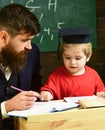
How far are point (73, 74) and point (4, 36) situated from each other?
49cm

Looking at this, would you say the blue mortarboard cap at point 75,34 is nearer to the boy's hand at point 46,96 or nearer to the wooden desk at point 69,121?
the boy's hand at point 46,96

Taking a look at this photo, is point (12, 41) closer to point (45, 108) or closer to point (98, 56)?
point (45, 108)

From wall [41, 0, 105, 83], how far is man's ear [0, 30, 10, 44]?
41.9 inches

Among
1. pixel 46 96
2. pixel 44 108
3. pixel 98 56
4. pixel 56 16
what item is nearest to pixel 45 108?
pixel 44 108

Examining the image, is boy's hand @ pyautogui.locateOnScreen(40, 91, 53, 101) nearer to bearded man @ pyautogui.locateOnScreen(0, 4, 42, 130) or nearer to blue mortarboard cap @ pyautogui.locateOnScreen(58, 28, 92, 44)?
bearded man @ pyautogui.locateOnScreen(0, 4, 42, 130)

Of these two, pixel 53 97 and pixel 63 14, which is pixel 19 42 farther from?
pixel 63 14

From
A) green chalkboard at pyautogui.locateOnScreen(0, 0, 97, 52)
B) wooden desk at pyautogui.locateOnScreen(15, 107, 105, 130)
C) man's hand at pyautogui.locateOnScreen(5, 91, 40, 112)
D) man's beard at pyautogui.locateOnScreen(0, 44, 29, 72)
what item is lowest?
wooden desk at pyautogui.locateOnScreen(15, 107, 105, 130)

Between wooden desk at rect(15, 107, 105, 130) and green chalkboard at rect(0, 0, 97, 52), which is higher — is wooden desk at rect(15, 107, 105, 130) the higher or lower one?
the lower one

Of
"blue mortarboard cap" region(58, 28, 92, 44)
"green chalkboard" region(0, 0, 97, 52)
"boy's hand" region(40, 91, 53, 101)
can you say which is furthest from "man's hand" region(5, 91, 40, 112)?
"green chalkboard" region(0, 0, 97, 52)

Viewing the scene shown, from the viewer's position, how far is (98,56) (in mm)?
2844

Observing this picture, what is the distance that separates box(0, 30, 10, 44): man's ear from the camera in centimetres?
161

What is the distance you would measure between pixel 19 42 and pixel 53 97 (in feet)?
1.28

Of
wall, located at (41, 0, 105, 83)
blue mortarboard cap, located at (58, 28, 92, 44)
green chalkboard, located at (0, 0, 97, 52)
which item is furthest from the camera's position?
wall, located at (41, 0, 105, 83)

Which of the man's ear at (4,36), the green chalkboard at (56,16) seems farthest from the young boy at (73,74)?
the green chalkboard at (56,16)
